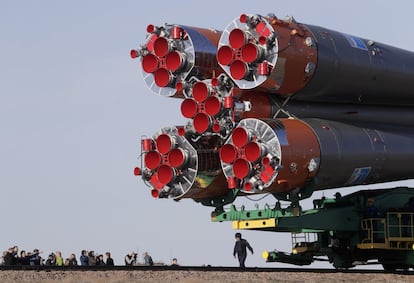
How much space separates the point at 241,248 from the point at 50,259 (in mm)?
6080

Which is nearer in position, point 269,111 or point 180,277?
point 180,277

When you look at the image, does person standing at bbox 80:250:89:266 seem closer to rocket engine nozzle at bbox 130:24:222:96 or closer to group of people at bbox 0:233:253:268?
group of people at bbox 0:233:253:268

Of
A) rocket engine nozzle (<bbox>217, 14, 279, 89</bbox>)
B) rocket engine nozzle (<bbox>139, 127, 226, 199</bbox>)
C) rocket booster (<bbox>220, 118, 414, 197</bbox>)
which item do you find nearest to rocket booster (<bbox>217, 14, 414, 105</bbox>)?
rocket engine nozzle (<bbox>217, 14, 279, 89</bbox>)

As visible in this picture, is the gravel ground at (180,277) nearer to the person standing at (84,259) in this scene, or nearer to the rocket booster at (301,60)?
the rocket booster at (301,60)

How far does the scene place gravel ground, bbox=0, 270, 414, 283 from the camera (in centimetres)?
1906

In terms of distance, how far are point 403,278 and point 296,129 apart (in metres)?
4.48

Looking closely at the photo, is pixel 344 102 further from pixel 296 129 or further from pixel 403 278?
pixel 403 278

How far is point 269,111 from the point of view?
2278cm

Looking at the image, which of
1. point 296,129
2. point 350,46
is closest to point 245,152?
point 296,129

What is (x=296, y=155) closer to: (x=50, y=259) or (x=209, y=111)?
(x=209, y=111)

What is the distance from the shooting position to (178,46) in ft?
76.2

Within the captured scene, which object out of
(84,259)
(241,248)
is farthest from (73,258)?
(241,248)

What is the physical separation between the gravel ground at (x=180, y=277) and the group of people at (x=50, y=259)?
216 inches

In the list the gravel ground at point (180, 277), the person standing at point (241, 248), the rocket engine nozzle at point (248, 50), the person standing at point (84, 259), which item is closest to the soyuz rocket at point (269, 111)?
the rocket engine nozzle at point (248, 50)
